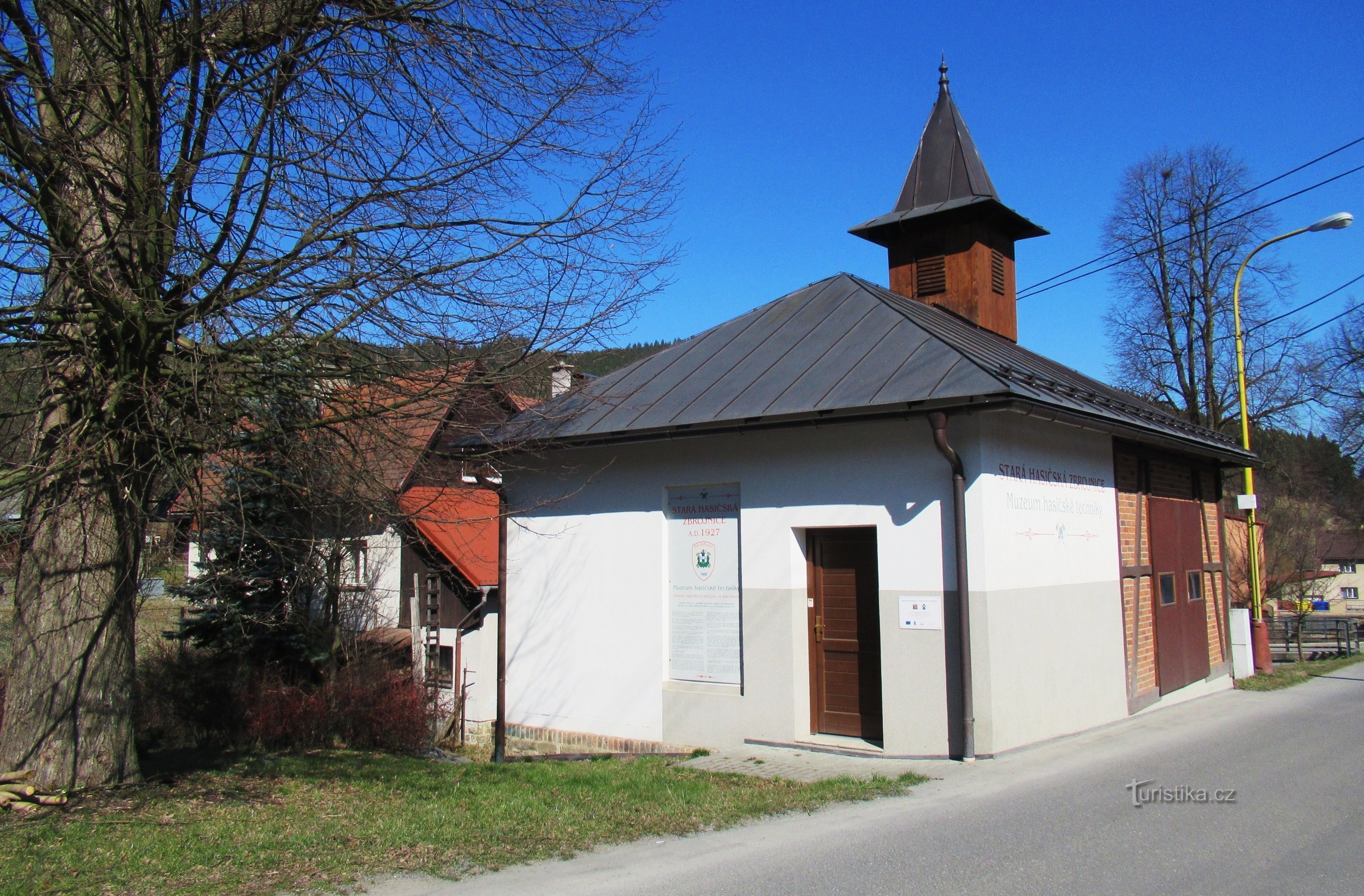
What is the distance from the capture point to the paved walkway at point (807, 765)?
8.84 metres

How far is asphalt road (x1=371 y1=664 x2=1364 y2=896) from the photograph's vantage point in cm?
540

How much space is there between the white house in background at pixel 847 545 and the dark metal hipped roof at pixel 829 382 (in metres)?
0.04

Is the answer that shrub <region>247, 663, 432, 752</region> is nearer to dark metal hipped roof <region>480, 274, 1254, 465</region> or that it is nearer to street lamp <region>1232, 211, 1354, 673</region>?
dark metal hipped roof <region>480, 274, 1254, 465</region>

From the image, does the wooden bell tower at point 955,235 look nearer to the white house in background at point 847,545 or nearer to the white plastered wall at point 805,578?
the white house in background at point 847,545

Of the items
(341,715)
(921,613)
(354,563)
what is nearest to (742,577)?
(921,613)

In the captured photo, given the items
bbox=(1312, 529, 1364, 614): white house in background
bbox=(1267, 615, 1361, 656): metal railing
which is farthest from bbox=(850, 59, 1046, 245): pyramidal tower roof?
bbox=(1312, 529, 1364, 614): white house in background

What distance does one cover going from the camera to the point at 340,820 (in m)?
6.51

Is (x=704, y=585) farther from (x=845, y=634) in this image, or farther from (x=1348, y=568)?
(x=1348, y=568)

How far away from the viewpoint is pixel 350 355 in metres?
7.07

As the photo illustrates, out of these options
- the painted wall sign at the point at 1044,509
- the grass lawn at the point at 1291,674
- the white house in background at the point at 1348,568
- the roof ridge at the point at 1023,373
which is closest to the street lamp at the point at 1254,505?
the grass lawn at the point at 1291,674

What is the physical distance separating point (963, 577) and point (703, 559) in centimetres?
320

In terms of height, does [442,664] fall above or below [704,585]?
below

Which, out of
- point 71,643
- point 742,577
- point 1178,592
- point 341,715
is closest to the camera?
point 71,643

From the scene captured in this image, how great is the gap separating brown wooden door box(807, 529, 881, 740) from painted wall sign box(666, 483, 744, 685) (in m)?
0.89
